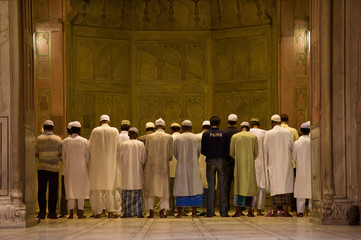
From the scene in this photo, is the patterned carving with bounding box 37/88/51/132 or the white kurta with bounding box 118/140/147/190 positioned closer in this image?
the white kurta with bounding box 118/140/147/190

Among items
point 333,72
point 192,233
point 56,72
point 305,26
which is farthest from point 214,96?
point 192,233

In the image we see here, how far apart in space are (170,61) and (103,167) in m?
5.42

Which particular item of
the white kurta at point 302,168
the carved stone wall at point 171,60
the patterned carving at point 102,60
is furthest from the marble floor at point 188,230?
the patterned carving at point 102,60

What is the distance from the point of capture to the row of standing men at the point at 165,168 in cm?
1192

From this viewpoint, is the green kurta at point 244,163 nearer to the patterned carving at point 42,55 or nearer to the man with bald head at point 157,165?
the man with bald head at point 157,165

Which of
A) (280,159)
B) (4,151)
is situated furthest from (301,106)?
(4,151)

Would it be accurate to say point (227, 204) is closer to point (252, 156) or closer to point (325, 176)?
point (252, 156)

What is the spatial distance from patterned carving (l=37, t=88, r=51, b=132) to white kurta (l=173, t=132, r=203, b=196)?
3.84m

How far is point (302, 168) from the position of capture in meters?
11.8

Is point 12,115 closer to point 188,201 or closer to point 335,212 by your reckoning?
point 188,201

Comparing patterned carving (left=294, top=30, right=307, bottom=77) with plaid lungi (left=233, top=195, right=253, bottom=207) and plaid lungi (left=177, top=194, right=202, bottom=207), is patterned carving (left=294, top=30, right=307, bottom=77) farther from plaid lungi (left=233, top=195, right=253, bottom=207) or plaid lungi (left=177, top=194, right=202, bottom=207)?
plaid lungi (left=177, top=194, right=202, bottom=207)

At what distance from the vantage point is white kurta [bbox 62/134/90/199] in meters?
12.1

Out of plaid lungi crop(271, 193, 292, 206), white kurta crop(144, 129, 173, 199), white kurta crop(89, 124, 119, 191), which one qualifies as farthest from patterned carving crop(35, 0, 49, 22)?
plaid lungi crop(271, 193, 292, 206)

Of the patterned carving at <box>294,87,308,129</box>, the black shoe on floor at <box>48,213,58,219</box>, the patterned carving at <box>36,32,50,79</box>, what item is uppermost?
the patterned carving at <box>36,32,50,79</box>
